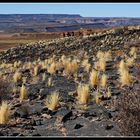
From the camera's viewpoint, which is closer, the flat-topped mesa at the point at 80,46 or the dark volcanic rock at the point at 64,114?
the dark volcanic rock at the point at 64,114

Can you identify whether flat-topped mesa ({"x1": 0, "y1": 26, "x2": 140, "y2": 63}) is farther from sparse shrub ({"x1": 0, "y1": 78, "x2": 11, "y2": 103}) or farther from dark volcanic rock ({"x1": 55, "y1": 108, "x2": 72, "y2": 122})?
dark volcanic rock ({"x1": 55, "y1": 108, "x2": 72, "y2": 122})

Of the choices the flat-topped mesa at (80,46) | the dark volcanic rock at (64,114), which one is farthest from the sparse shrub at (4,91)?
the flat-topped mesa at (80,46)

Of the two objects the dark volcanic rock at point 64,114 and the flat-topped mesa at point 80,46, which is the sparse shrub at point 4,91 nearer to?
the dark volcanic rock at point 64,114

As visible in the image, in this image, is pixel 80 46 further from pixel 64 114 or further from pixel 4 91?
pixel 64 114

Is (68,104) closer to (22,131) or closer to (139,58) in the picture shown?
(22,131)

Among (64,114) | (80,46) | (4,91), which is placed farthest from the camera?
(80,46)

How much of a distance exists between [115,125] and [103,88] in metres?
5.01

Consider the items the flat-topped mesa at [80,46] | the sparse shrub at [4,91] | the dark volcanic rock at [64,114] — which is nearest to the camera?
the dark volcanic rock at [64,114]

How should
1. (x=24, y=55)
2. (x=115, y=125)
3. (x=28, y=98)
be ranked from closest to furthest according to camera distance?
(x=115, y=125)
(x=28, y=98)
(x=24, y=55)

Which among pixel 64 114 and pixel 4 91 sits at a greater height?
pixel 4 91

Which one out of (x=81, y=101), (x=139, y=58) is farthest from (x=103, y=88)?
(x=139, y=58)

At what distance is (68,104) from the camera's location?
1193 cm

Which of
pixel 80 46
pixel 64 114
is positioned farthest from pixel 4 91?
pixel 80 46

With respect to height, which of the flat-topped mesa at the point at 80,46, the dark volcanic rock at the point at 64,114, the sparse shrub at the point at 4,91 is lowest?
the dark volcanic rock at the point at 64,114
